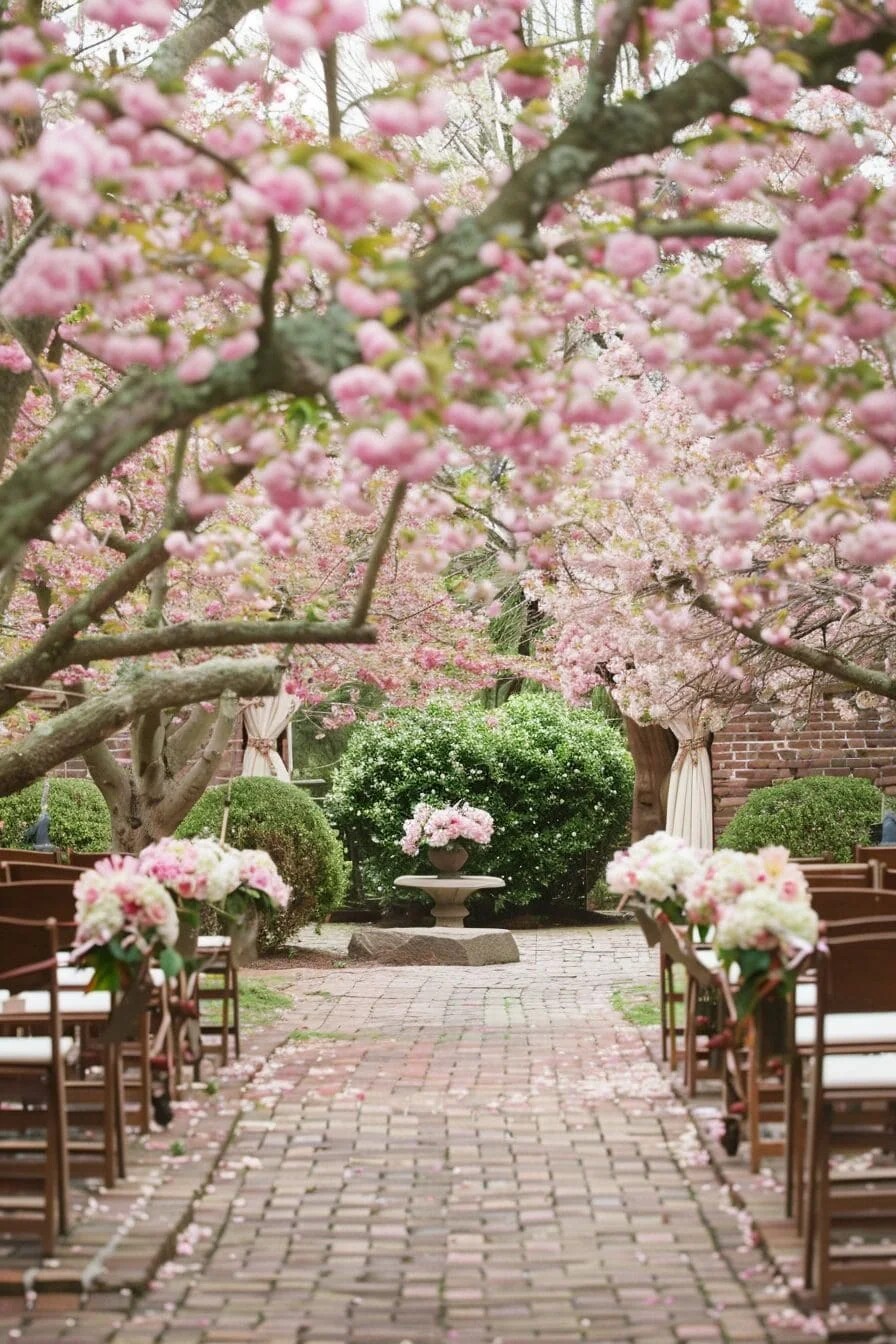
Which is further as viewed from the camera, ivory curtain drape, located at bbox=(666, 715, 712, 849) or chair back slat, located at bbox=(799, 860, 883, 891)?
ivory curtain drape, located at bbox=(666, 715, 712, 849)

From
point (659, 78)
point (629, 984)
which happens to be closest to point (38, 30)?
point (629, 984)

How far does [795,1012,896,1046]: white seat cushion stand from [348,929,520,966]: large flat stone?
8250mm

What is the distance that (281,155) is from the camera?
340 centimetres

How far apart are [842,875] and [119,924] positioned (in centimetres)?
332

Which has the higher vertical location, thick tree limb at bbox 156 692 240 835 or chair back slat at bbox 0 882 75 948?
thick tree limb at bbox 156 692 240 835

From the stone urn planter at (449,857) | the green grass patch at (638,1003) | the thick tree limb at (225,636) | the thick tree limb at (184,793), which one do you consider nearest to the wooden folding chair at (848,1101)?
the thick tree limb at (225,636)

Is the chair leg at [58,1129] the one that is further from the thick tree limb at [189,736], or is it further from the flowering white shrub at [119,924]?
the thick tree limb at [189,736]

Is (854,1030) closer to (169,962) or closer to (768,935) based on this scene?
(768,935)

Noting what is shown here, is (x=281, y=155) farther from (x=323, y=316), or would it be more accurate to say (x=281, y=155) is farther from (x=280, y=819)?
(x=280, y=819)

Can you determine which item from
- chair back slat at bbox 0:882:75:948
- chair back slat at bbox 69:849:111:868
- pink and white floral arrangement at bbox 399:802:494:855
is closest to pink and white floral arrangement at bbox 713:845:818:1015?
chair back slat at bbox 0:882:75:948

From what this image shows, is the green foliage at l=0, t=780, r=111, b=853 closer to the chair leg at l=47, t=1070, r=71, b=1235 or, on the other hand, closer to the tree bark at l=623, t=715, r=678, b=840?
the tree bark at l=623, t=715, r=678, b=840

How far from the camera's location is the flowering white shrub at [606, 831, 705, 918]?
22.0 ft

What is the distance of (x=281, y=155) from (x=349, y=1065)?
5.69m

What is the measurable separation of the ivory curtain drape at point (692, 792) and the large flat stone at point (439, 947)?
344 cm
